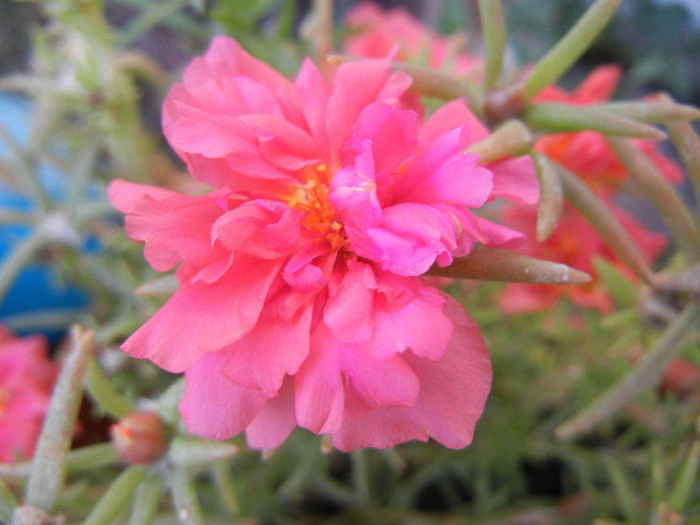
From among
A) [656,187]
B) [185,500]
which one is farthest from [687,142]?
[185,500]

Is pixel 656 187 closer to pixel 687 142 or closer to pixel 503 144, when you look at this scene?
pixel 687 142

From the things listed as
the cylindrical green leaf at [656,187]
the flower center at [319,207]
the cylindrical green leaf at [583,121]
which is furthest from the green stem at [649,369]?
the flower center at [319,207]

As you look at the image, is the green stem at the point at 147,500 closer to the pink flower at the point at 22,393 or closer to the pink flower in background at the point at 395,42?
the pink flower at the point at 22,393

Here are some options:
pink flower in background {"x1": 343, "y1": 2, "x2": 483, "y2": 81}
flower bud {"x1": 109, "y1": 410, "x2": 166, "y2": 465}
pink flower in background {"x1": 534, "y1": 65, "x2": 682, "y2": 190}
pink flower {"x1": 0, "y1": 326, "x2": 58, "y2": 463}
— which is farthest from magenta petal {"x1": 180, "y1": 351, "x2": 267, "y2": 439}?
pink flower in background {"x1": 343, "y1": 2, "x2": 483, "y2": 81}

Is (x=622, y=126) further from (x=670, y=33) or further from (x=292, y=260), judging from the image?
(x=670, y=33)

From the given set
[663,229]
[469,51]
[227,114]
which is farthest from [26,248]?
[663,229]

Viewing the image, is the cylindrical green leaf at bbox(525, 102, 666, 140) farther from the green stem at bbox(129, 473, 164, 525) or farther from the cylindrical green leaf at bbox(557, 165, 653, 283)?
the green stem at bbox(129, 473, 164, 525)

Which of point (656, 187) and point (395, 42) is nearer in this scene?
point (656, 187)
